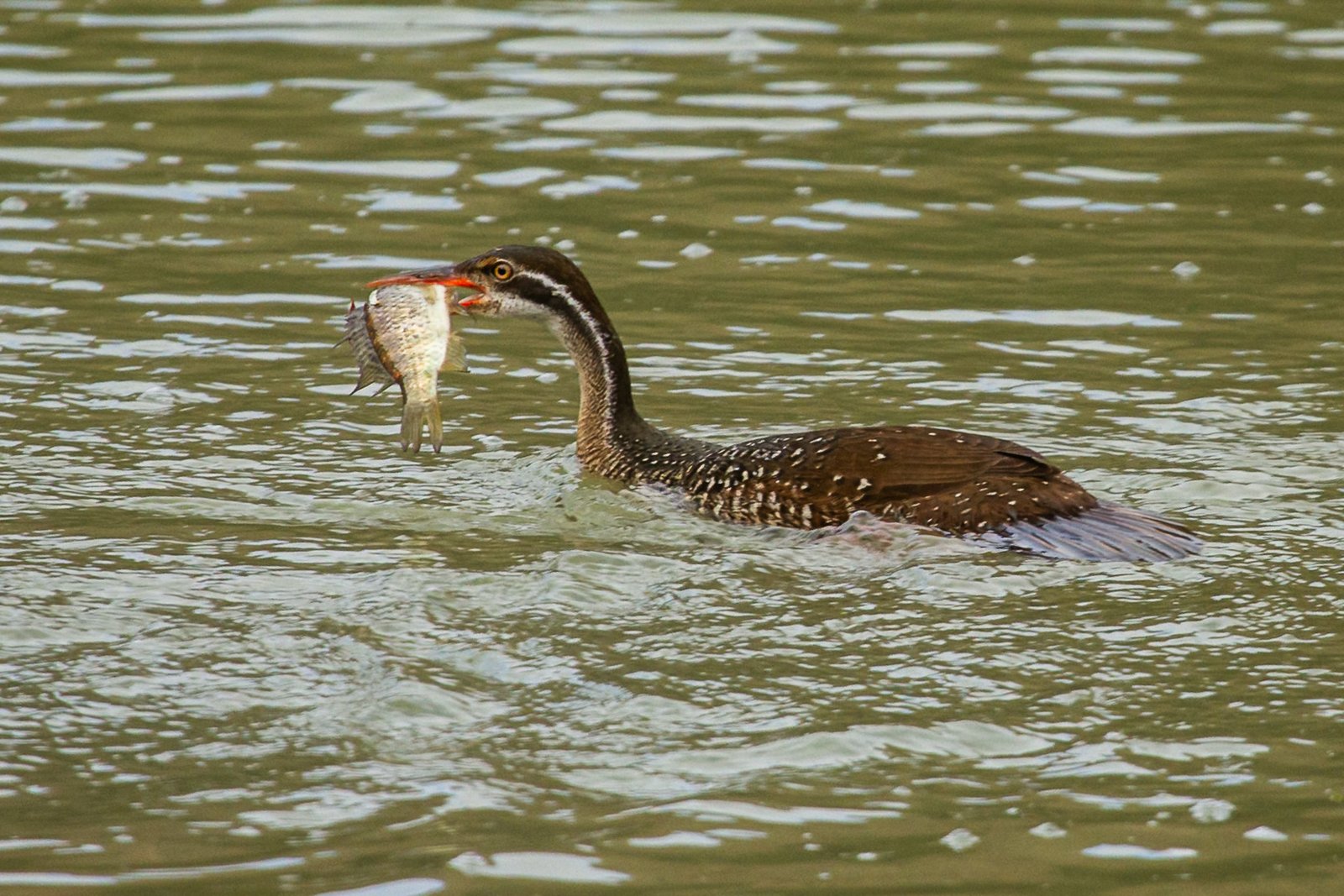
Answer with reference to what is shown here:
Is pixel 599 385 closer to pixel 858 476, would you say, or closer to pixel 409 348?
pixel 409 348

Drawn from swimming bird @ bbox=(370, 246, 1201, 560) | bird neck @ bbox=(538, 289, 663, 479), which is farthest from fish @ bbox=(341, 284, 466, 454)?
bird neck @ bbox=(538, 289, 663, 479)

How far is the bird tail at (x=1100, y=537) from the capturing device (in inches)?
316

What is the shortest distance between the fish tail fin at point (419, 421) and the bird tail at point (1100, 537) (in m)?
2.42

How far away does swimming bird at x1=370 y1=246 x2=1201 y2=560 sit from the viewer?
8172mm

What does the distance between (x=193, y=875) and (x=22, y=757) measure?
975 mm

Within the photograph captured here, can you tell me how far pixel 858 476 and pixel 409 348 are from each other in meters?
2.05

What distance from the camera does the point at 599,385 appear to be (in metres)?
9.83

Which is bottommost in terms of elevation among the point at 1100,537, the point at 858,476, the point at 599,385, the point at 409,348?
the point at 1100,537

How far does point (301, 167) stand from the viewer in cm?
1474

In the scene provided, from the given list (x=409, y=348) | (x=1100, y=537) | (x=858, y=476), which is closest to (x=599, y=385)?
(x=409, y=348)

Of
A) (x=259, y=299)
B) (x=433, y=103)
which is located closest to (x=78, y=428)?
(x=259, y=299)

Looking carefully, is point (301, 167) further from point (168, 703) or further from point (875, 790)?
point (875, 790)

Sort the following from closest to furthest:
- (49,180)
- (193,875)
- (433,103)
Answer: (193,875), (49,180), (433,103)

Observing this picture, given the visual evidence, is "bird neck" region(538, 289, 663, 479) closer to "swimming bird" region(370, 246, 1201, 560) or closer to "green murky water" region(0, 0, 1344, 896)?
"swimming bird" region(370, 246, 1201, 560)
